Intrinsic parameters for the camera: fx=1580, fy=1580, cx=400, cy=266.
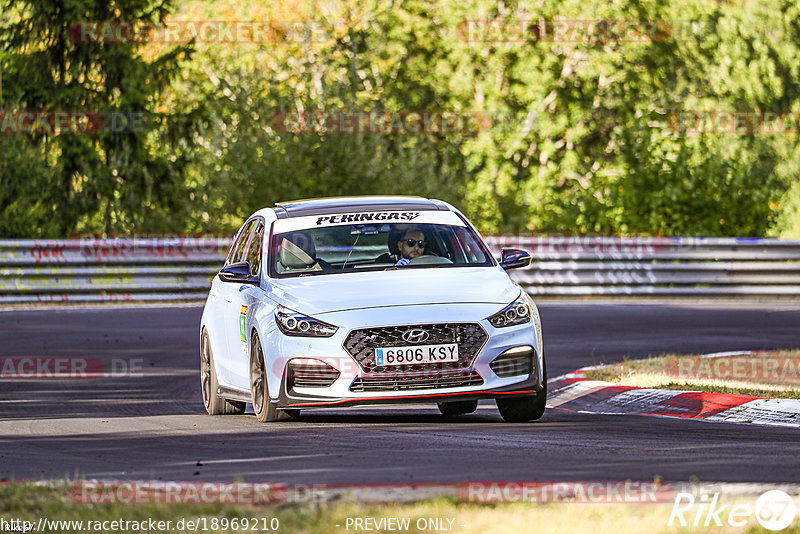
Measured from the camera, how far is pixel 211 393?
1279 cm

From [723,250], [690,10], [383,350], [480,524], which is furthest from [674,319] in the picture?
[690,10]

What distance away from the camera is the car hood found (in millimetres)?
10734

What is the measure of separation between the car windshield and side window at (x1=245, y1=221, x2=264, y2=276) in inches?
11.2

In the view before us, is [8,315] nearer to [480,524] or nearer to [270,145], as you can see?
[270,145]

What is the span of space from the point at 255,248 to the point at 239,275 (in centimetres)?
91

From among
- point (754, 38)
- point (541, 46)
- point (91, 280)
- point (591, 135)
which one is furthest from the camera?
point (754, 38)

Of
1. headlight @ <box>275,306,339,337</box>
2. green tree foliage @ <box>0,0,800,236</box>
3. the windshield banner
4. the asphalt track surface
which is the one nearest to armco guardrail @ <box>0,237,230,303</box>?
green tree foliage @ <box>0,0,800,236</box>

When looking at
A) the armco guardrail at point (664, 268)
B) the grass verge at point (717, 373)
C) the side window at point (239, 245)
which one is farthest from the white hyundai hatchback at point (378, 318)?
the armco guardrail at point (664, 268)

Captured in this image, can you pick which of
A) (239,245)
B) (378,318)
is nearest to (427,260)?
(378,318)

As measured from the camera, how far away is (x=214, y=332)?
12.9 m

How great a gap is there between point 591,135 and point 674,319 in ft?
83.2

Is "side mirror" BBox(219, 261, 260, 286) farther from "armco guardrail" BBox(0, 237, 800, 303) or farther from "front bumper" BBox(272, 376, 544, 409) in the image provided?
"armco guardrail" BBox(0, 237, 800, 303)

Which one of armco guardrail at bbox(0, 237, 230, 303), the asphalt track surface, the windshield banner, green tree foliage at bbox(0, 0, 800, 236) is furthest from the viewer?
green tree foliage at bbox(0, 0, 800, 236)

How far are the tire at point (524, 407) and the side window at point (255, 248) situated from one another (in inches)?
85.0
